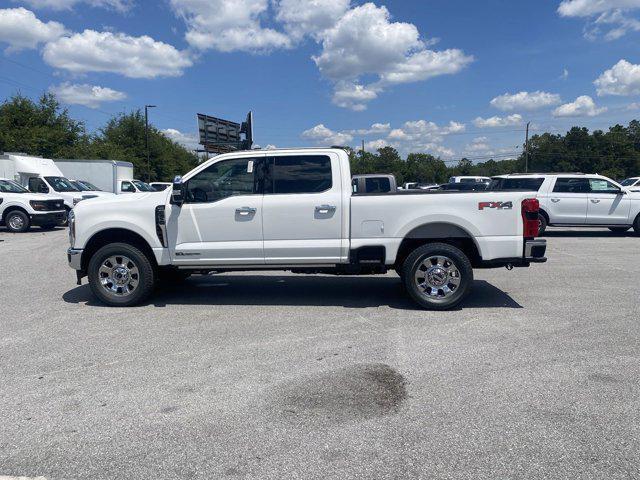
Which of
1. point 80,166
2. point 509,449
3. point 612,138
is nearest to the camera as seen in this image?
point 509,449

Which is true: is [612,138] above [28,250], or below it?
above

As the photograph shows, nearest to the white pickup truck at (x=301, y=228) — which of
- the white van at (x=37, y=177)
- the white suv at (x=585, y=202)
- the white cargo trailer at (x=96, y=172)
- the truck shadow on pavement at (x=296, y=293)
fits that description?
the truck shadow on pavement at (x=296, y=293)

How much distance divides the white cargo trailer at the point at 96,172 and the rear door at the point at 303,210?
24.1 meters

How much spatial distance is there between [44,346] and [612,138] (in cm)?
9753

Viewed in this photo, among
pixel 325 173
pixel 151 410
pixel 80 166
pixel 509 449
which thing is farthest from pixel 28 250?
pixel 80 166

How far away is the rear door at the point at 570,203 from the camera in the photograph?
15.2 metres

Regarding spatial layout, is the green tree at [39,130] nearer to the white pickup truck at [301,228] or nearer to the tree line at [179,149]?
the tree line at [179,149]

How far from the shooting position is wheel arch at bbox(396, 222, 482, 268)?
21.9 ft

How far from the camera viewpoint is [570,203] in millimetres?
15242

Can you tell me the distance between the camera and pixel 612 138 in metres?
86.3

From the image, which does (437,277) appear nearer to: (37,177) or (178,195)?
(178,195)

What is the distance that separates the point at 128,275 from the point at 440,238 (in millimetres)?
4162

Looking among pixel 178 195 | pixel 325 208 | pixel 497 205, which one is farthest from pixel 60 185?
pixel 497 205

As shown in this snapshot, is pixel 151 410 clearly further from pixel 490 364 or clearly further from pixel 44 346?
pixel 490 364
